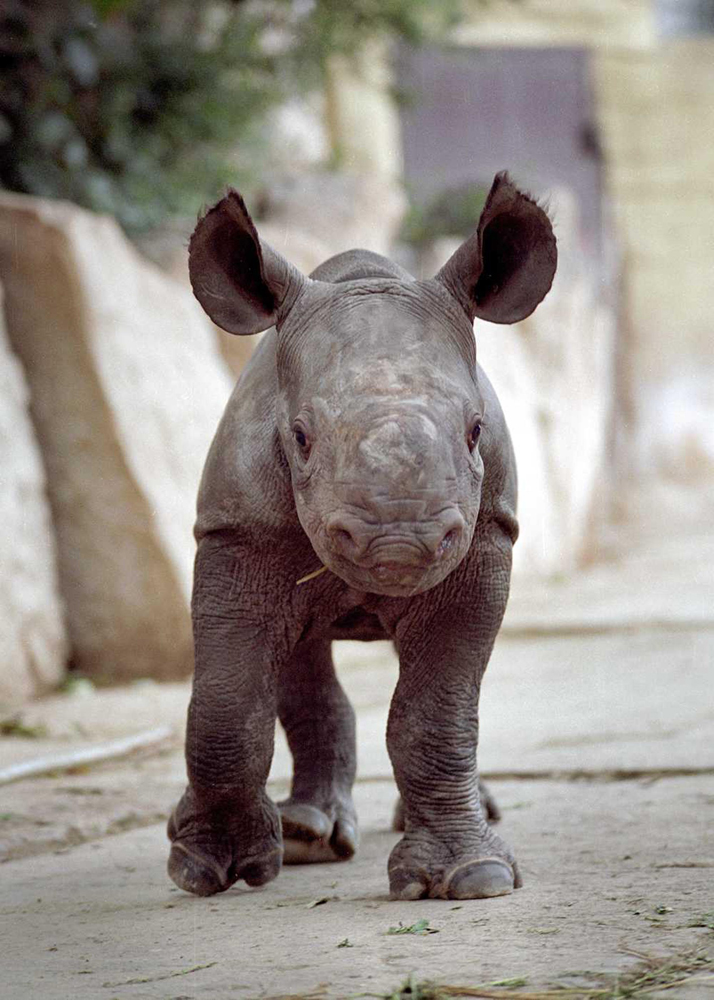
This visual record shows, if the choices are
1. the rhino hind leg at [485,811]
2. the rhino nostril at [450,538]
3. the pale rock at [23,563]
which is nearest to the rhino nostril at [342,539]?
the rhino nostril at [450,538]

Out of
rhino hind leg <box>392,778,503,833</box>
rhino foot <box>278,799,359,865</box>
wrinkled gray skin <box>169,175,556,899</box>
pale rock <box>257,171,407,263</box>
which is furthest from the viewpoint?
pale rock <box>257,171,407,263</box>

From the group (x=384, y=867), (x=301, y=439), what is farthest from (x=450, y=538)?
(x=384, y=867)

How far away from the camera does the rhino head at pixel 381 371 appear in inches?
133

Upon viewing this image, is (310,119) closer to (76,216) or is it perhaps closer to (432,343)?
(76,216)

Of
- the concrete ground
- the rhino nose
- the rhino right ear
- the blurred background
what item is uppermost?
the blurred background

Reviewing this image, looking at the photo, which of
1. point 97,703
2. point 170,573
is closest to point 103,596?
point 170,573

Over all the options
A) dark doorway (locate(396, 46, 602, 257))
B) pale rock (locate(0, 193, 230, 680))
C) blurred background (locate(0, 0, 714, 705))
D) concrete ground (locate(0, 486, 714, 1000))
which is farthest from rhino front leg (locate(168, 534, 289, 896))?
dark doorway (locate(396, 46, 602, 257))

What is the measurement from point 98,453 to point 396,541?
5.67m

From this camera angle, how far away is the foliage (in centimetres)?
1074

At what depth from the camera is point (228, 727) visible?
410 centimetres

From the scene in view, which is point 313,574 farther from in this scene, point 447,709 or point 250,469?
point 447,709

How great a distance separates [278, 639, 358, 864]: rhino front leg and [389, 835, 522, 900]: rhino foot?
698 mm

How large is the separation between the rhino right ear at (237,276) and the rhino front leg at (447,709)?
2.72 ft

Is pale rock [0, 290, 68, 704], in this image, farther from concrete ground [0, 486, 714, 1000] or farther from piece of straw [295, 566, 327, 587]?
piece of straw [295, 566, 327, 587]
